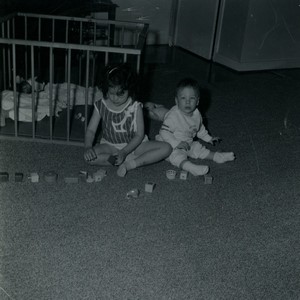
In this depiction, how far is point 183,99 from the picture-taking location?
223 cm

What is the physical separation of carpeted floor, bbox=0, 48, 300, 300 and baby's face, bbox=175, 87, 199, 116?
28 centimetres

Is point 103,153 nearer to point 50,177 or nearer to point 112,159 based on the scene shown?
point 112,159

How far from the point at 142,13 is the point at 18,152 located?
108 inches

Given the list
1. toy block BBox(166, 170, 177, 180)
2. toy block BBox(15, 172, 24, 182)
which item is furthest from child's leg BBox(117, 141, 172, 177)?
toy block BBox(15, 172, 24, 182)

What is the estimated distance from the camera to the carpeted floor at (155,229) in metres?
1.44

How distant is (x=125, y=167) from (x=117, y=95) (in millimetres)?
315

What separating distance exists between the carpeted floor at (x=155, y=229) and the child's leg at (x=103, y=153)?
49 mm

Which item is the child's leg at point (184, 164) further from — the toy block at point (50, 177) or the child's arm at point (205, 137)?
the toy block at point (50, 177)

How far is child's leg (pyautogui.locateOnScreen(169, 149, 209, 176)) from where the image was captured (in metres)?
2.14

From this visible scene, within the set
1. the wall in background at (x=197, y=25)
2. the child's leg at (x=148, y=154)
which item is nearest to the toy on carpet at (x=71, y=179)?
the child's leg at (x=148, y=154)

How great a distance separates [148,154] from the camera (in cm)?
217

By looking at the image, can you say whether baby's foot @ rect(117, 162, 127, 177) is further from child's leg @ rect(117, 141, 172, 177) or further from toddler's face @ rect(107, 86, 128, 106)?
toddler's face @ rect(107, 86, 128, 106)

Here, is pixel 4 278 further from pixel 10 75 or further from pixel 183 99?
pixel 10 75

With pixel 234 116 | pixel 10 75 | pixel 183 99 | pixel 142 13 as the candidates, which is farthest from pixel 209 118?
pixel 142 13
